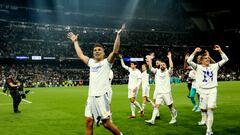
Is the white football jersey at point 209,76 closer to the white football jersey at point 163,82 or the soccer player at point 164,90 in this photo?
the soccer player at point 164,90

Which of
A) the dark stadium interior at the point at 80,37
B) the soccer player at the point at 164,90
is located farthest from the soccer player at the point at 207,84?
the dark stadium interior at the point at 80,37

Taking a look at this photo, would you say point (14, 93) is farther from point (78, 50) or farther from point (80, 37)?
point (80, 37)

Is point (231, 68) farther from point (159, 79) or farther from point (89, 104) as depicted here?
point (89, 104)

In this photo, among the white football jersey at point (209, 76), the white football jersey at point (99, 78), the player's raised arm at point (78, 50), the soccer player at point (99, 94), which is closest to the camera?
the soccer player at point (99, 94)

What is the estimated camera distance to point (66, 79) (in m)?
64.0

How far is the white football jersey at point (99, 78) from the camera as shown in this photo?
8.33 meters

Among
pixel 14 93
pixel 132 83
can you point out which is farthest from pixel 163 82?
pixel 14 93

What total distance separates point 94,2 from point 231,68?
3403cm

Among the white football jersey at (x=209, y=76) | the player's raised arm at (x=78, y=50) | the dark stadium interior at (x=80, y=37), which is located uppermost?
the dark stadium interior at (x=80, y=37)

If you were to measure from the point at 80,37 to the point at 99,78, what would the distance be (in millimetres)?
65995

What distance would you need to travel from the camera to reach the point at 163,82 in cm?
1376

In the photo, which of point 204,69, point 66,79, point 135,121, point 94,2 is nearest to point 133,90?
point 135,121

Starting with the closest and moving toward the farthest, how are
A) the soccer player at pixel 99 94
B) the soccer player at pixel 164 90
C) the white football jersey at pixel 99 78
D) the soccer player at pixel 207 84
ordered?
the soccer player at pixel 99 94 → the white football jersey at pixel 99 78 → the soccer player at pixel 207 84 → the soccer player at pixel 164 90

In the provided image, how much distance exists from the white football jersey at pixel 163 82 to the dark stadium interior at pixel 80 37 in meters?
46.0
